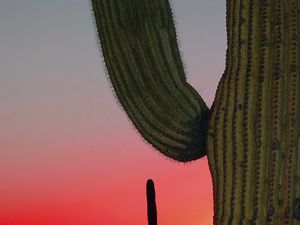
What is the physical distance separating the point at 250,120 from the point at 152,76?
926mm

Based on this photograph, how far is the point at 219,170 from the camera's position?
16.5 ft

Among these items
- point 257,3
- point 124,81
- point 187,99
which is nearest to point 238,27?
point 257,3

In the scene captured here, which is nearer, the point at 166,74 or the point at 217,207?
the point at 217,207

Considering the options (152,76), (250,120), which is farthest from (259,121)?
(152,76)

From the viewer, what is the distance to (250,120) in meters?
4.96

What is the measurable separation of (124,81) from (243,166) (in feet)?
3.96

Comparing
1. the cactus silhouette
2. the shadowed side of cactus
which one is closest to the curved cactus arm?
the cactus silhouette

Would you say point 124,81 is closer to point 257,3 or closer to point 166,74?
point 166,74

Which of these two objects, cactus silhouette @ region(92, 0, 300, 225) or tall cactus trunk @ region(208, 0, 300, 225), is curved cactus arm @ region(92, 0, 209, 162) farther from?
tall cactus trunk @ region(208, 0, 300, 225)

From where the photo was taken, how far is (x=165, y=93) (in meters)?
5.50

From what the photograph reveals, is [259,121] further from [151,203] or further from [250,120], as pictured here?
[151,203]

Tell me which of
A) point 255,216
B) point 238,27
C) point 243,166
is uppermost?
point 238,27

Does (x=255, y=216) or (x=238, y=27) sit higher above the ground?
(x=238, y=27)

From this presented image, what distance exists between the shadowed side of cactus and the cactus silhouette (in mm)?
263
